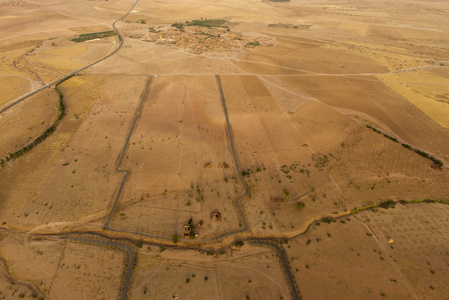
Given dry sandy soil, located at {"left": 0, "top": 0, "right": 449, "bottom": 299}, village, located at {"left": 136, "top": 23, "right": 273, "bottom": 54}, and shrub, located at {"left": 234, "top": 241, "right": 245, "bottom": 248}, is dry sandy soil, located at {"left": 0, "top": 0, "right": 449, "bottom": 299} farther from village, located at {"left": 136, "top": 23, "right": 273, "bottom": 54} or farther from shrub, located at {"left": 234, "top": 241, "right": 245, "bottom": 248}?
village, located at {"left": 136, "top": 23, "right": 273, "bottom": 54}

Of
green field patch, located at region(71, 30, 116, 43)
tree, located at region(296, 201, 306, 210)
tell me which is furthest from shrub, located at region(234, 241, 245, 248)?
green field patch, located at region(71, 30, 116, 43)

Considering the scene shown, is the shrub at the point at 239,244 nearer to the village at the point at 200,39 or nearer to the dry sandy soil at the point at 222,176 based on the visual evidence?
the dry sandy soil at the point at 222,176

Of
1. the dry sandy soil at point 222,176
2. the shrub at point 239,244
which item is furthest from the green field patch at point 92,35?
the shrub at point 239,244

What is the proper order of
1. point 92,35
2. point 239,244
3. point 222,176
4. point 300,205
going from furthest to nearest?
point 92,35 → point 222,176 → point 300,205 → point 239,244

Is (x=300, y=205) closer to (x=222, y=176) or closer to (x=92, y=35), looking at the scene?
(x=222, y=176)

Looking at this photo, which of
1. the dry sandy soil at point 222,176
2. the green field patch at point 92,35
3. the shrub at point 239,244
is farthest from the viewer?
the green field patch at point 92,35

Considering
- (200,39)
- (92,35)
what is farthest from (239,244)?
(92,35)

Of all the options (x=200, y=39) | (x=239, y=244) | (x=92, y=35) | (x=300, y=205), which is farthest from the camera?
(x=92, y=35)

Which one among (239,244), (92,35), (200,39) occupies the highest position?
(200,39)
